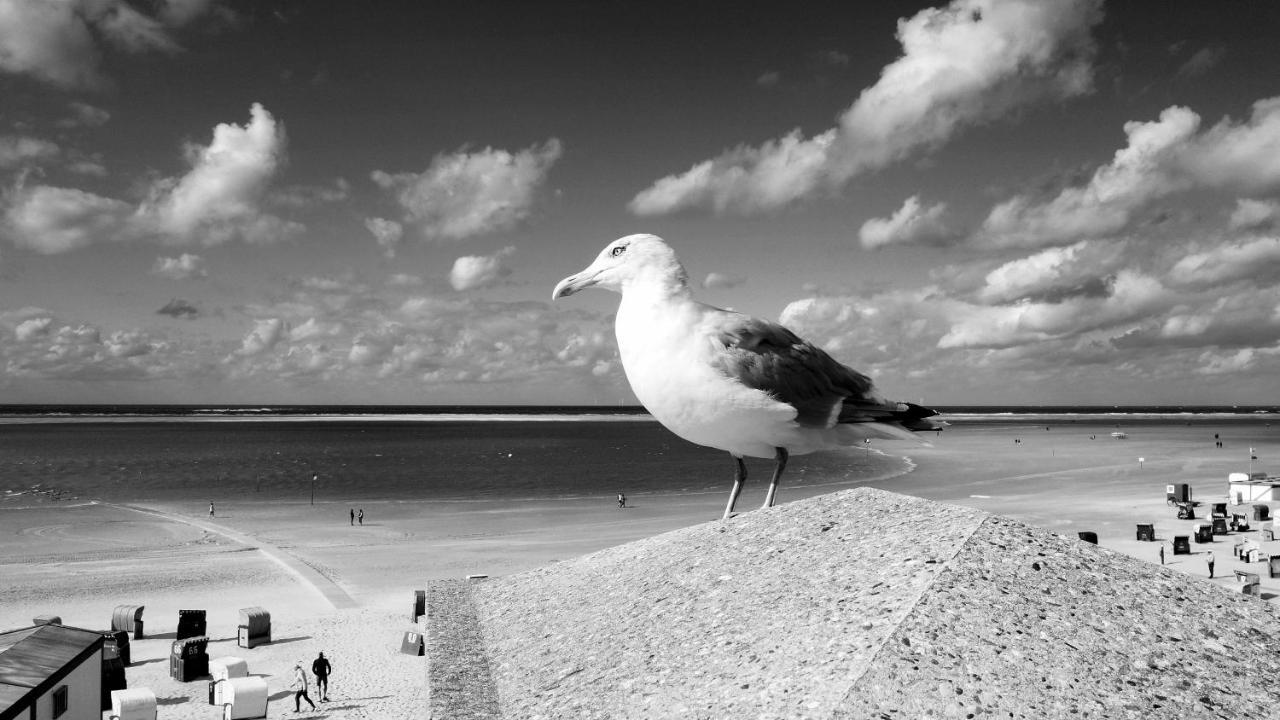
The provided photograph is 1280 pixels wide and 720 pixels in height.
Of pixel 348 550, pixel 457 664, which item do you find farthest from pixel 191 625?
pixel 457 664

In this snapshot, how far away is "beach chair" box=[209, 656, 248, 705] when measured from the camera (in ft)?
48.6

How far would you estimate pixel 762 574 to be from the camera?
6.08 metres

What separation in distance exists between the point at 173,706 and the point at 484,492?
131 feet

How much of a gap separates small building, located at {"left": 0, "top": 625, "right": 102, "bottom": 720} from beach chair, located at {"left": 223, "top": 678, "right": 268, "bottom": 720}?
2557 mm

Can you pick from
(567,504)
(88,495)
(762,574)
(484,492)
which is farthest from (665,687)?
(88,495)

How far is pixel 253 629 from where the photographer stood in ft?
63.0

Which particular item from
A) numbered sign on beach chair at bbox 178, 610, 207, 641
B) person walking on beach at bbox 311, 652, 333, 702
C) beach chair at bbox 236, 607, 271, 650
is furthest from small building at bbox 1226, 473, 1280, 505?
numbered sign on beach chair at bbox 178, 610, 207, 641

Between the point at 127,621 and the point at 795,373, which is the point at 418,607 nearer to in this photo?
the point at 127,621

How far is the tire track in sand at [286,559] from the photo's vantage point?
981 inches

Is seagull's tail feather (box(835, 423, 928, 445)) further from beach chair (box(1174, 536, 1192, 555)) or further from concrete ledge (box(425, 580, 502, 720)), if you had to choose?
beach chair (box(1174, 536, 1192, 555))

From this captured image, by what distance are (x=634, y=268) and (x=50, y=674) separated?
10224 millimetres

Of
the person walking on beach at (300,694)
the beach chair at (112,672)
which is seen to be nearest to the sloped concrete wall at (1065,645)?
the person walking on beach at (300,694)

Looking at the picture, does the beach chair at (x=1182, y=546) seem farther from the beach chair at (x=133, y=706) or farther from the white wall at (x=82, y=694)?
the white wall at (x=82, y=694)

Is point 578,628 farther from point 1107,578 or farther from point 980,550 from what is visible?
point 1107,578
